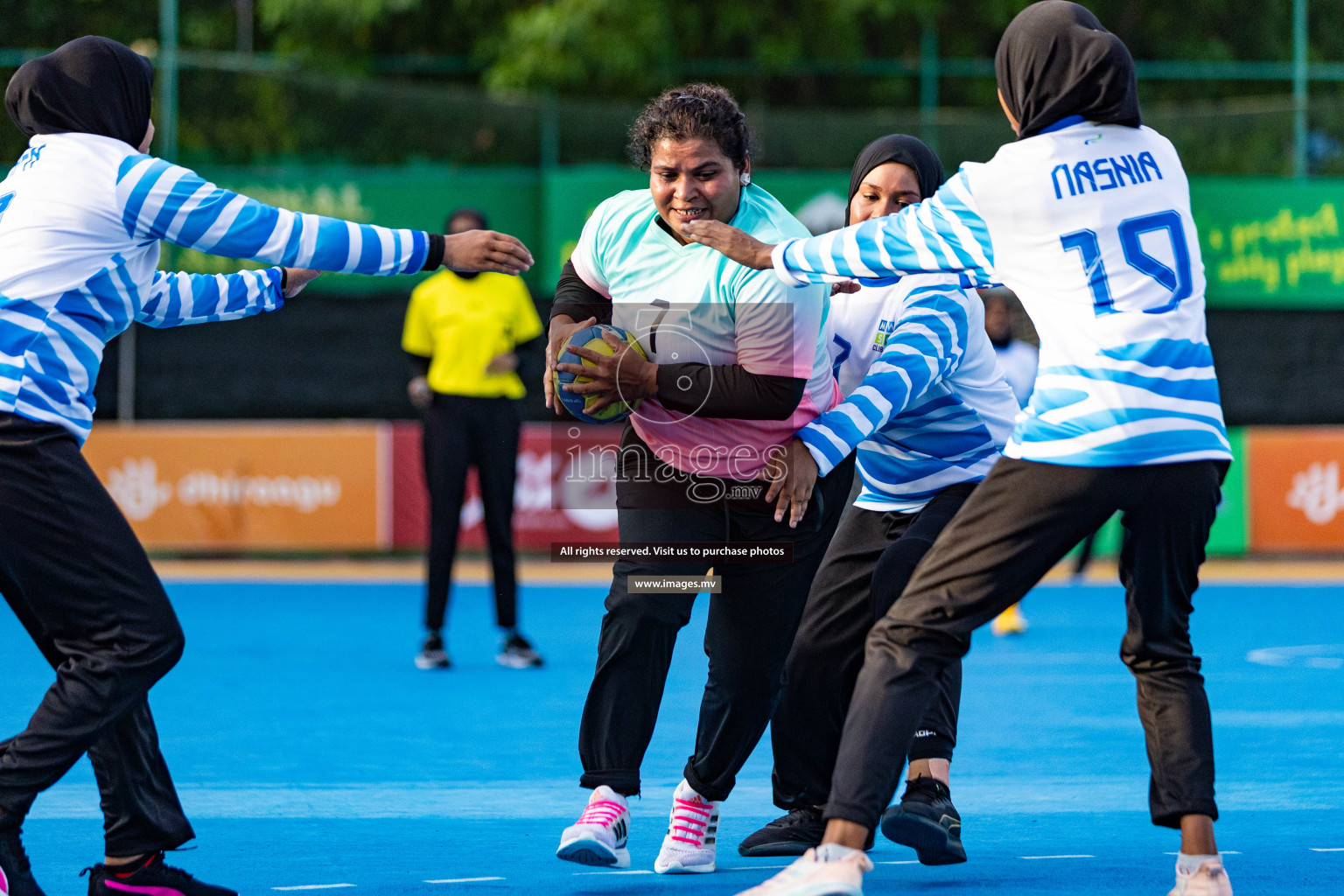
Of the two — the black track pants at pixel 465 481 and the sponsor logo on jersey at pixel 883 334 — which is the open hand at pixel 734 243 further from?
the black track pants at pixel 465 481

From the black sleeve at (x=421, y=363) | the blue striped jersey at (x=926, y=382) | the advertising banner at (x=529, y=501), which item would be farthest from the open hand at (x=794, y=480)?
the advertising banner at (x=529, y=501)

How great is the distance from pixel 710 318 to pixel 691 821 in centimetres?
138

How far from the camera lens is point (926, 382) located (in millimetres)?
4590

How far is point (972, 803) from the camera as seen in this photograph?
5.50 m

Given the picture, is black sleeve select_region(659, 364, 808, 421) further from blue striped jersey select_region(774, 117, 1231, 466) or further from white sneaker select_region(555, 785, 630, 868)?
white sneaker select_region(555, 785, 630, 868)

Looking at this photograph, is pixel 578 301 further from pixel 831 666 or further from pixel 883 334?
pixel 831 666

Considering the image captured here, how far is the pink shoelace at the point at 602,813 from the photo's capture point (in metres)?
4.29

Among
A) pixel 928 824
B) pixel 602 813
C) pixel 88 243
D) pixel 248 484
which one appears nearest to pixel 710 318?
pixel 602 813

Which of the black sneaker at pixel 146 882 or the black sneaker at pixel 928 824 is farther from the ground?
the black sneaker at pixel 928 824

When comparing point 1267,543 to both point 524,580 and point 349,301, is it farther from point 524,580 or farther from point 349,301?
point 349,301

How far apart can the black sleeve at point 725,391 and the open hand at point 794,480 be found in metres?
0.12

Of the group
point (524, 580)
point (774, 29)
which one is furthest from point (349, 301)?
point (774, 29)

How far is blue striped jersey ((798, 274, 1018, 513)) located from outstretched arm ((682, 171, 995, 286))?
548mm

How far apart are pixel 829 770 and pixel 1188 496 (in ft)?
4.72
